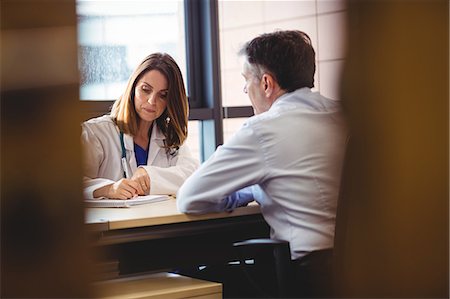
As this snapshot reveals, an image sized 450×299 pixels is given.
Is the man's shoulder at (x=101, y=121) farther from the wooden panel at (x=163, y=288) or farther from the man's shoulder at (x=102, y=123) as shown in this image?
the wooden panel at (x=163, y=288)

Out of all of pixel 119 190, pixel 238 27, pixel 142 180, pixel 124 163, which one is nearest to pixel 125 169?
pixel 124 163

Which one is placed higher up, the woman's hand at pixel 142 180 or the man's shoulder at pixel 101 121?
the man's shoulder at pixel 101 121

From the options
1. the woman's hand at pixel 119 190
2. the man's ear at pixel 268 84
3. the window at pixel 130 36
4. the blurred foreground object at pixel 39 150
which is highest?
the window at pixel 130 36

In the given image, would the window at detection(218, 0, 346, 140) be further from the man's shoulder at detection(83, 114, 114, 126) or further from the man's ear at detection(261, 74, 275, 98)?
the man's ear at detection(261, 74, 275, 98)

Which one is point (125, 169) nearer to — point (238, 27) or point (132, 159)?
point (132, 159)

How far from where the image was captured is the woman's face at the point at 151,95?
2.88m

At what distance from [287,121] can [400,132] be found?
1.74 metres

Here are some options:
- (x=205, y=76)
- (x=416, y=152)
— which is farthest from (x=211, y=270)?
(x=416, y=152)

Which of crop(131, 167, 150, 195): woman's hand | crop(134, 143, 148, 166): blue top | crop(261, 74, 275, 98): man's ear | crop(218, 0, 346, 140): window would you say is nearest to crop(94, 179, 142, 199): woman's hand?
crop(131, 167, 150, 195): woman's hand

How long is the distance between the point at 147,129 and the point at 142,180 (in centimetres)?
38

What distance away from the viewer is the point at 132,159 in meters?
2.82

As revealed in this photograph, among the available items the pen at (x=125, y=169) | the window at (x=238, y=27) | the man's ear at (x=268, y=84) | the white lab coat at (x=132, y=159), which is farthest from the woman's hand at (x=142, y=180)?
the window at (x=238, y=27)

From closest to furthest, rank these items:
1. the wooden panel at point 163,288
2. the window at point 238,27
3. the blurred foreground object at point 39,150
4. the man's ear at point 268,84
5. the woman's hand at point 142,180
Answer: the blurred foreground object at point 39,150 → the wooden panel at point 163,288 → the man's ear at point 268,84 → the woman's hand at point 142,180 → the window at point 238,27

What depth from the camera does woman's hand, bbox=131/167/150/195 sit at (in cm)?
259
